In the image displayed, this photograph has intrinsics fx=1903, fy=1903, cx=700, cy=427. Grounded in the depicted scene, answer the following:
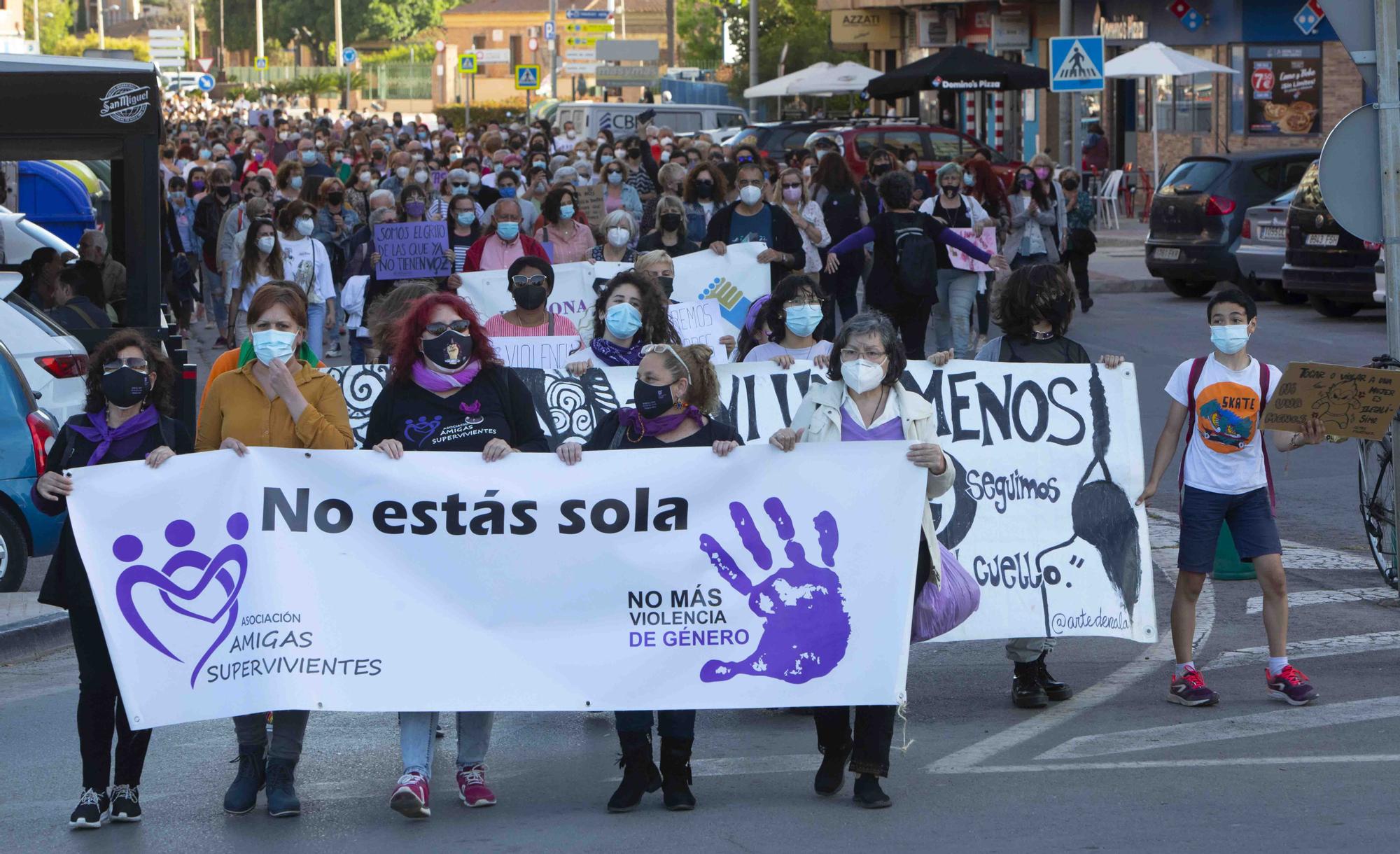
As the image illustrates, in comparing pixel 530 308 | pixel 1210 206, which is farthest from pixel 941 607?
pixel 1210 206

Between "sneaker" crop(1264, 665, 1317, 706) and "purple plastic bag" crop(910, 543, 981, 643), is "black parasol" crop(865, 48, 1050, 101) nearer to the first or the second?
"sneaker" crop(1264, 665, 1317, 706)

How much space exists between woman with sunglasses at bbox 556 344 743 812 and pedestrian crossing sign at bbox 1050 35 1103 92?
60.8 ft

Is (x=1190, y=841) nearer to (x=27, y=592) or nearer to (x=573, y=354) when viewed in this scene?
(x=573, y=354)

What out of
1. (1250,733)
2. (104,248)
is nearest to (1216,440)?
(1250,733)

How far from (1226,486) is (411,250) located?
28.3 feet

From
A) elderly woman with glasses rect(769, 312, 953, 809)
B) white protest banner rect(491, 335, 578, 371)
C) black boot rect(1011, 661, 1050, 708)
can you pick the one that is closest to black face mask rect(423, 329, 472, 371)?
elderly woman with glasses rect(769, 312, 953, 809)

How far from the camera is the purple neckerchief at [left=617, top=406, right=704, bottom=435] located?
6.11 meters

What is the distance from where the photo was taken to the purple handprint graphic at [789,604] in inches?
237

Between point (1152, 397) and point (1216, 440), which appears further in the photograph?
point (1152, 397)

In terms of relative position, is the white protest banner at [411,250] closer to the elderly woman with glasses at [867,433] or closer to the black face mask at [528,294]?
the black face mask at [528,294]

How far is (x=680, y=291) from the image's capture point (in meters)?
12.7

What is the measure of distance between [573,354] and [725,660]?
3050 mm

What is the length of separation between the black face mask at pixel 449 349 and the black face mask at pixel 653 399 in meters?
0.56

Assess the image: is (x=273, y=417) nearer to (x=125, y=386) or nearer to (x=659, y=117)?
(x=125, y=386)
